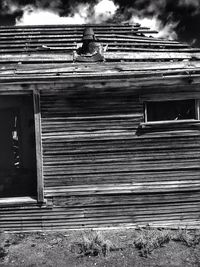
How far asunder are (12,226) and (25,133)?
14.2 ft

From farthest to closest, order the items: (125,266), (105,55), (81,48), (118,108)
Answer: (81,48)
(105,55)
(118,108)
(125,266)

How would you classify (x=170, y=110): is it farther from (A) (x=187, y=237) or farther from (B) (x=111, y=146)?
(A) (x=187, y=237)

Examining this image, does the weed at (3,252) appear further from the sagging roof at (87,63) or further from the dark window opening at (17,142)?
the sagging roof at (87,63)

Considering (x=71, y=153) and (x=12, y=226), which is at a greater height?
(x=71, y=153)

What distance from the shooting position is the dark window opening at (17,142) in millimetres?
11078

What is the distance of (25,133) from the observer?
11.3 m

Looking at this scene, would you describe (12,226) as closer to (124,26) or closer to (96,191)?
(96,191)

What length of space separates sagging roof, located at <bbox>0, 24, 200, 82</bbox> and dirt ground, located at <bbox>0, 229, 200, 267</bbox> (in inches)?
151

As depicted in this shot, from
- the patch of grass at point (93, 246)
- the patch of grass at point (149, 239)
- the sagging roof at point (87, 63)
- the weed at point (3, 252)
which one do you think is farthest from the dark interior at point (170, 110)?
the weed at point (3, 252)

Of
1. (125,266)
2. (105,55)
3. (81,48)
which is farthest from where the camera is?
(81,48)

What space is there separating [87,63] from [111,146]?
240cm

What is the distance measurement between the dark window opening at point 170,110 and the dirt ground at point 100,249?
2886 millimetres

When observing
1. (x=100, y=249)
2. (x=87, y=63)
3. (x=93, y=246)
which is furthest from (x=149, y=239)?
(x=87, y=63)

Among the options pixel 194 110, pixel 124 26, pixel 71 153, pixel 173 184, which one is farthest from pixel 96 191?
pixel 124 26
